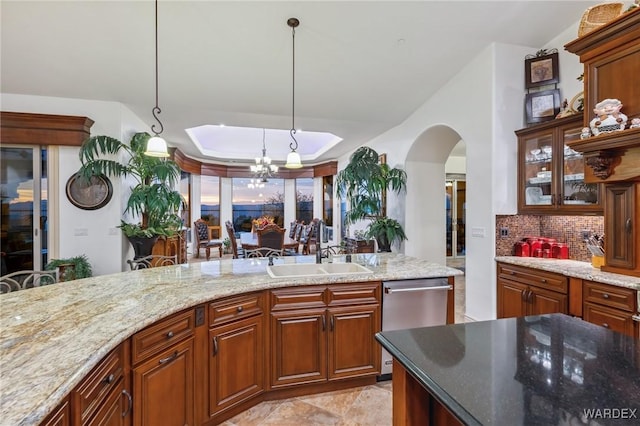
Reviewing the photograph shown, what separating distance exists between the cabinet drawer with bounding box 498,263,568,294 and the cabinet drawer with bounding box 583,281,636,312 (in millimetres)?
182

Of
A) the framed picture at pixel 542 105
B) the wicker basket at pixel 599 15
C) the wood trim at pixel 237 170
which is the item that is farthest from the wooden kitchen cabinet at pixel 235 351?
the wood trim at pixel 237 170

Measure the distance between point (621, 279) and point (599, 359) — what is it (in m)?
1.87

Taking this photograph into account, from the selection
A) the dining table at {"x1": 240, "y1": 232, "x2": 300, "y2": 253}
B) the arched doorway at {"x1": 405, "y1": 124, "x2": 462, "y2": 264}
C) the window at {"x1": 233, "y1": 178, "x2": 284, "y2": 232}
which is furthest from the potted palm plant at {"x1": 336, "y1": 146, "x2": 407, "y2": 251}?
the window at {"x1": 233, "y1": 178, "x2": 284, "y2": 232}

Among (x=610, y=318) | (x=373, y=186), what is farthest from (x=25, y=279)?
(x=610, y=318)

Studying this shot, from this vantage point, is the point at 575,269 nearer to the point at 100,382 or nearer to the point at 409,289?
the point at 409,289

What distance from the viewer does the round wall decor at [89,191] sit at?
164 inches

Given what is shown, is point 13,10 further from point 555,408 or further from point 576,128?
point 576,128

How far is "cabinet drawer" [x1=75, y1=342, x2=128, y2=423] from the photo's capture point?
1.03m

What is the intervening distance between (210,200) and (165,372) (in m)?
7.99

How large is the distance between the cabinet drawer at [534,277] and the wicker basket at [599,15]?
204 cm

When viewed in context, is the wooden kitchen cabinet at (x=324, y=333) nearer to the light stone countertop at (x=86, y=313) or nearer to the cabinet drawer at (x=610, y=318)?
the light stone countertop at (x=86, y=313)

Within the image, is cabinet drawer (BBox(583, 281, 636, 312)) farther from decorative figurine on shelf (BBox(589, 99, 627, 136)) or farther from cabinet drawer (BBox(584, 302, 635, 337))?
decorative figurine on shelf (BBox(589, 99, 627, 136))

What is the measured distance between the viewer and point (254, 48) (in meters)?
3.47

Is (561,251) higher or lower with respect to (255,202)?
lower
